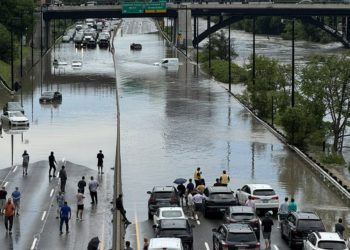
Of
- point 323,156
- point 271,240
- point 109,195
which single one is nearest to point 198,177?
point 109,195

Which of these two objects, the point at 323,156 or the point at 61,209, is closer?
the point at 61,209

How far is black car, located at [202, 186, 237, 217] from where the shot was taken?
34.6 metres

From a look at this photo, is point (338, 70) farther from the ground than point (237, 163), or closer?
farther from the ground

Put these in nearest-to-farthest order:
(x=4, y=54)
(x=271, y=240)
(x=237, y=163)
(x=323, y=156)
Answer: (x=271, y=240)
(x=237, y=163)
(x=323, y=156)
(x=4, y=54)

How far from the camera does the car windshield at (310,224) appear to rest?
99.0 feet

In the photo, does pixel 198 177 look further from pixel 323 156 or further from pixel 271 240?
pixel 323 156

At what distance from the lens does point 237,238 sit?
2823 centimetres

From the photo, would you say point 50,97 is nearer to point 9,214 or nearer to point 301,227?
point 9,214

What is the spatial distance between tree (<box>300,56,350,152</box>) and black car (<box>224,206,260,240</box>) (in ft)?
88.4

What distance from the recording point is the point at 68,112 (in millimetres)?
65188

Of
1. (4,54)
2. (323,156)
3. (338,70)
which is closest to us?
(323,156)

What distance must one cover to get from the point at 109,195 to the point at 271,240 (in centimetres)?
888

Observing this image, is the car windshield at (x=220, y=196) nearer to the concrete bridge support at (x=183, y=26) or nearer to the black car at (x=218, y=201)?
the black car at (x=218, y=201)

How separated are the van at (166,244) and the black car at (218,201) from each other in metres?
7.37
